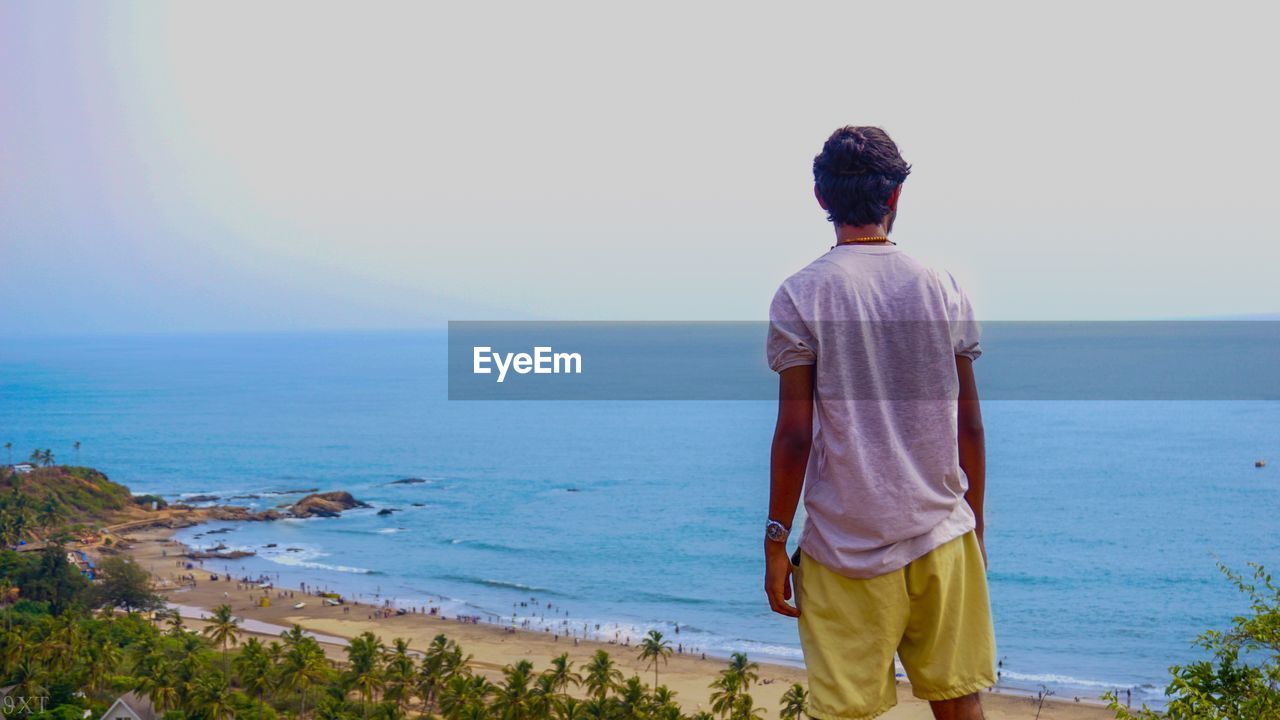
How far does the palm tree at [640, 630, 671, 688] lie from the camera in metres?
26.4

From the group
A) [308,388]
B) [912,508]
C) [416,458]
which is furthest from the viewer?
[308,388]

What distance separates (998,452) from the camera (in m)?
70.5

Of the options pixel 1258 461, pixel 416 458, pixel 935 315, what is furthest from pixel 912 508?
pixel 416 458

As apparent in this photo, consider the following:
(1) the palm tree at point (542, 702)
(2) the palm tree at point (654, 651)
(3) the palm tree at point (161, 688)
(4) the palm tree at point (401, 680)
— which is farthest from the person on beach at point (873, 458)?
(2) the palm tree at point (654, 651)

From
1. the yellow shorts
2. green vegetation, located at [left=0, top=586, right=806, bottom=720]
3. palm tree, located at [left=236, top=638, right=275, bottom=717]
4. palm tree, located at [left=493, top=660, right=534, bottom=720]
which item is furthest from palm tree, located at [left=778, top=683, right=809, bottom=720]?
the yellow shorts

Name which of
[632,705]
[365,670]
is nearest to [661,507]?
[365,670]

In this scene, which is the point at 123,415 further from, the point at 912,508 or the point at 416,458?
the point at 912,508

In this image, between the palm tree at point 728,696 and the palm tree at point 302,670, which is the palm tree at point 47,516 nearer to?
the palm tree at point 302,670

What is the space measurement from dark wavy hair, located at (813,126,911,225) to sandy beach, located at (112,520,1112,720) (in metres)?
24.7

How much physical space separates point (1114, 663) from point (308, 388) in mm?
112859

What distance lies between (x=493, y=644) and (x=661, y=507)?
81.8ft

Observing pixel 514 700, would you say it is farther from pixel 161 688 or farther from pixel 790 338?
pixel 790 338

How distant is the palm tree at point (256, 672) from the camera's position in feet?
70.0

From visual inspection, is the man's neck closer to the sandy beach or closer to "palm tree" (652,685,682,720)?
"palm tree" (652,685,682,720)
